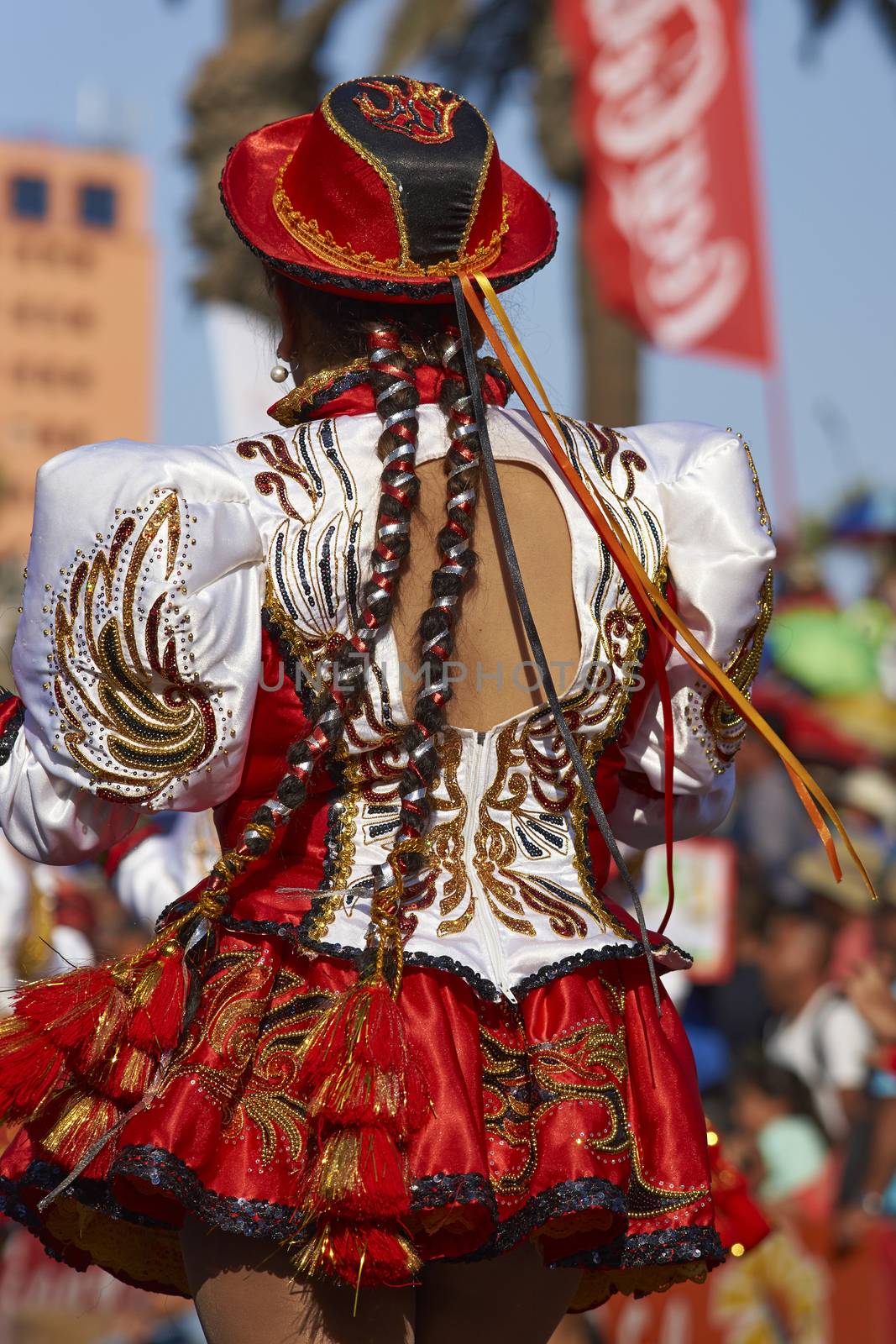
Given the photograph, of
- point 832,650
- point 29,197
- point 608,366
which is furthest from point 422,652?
point 29,197

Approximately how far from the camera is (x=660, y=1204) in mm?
2162

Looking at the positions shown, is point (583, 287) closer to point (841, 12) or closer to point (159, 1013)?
point (841, 12)

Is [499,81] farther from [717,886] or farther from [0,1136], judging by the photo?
[0,1136]

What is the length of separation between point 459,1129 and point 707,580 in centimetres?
74

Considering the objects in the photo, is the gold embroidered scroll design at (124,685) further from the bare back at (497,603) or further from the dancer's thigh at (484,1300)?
the dancer's thigh at (484,1300)

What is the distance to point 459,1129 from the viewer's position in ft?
6.64

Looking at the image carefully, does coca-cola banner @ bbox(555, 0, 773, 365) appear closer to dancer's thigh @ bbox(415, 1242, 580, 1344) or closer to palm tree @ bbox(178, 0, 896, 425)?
palm tree @ bbox(178, 0, 896, 425)

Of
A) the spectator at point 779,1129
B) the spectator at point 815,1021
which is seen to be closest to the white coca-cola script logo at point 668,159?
the spectator at point 815,1021

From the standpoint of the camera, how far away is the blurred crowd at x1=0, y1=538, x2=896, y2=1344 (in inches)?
178

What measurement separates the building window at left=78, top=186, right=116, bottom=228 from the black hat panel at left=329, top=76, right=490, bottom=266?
199 feet

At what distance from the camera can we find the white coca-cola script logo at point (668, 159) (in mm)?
10188

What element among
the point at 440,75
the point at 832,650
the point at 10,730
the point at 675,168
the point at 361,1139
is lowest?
the point at 832,650

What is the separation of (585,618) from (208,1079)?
69cm

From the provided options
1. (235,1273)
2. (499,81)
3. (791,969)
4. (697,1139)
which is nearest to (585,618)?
(697,1139)
